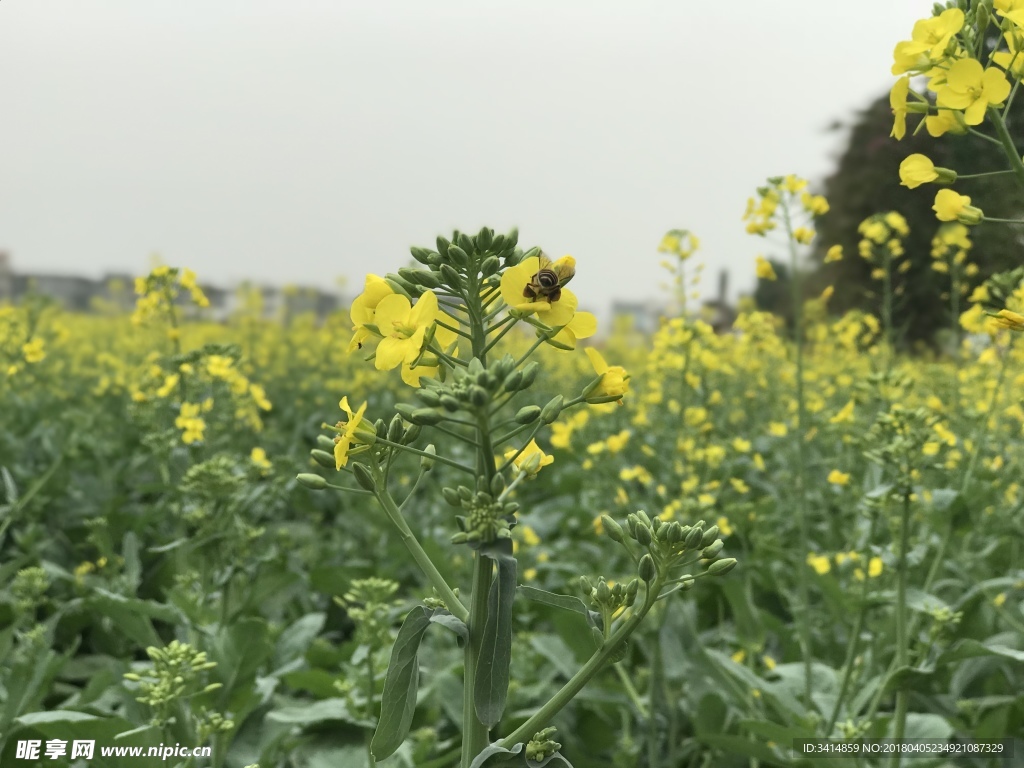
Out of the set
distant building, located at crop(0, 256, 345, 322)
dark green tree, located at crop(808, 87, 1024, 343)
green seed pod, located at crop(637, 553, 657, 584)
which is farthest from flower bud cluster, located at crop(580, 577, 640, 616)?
distant building, located at crop(0, 256, 345, 322)

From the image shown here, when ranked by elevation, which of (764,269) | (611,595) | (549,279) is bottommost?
(611,595)

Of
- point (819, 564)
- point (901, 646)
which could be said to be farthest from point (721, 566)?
point (819, 564)

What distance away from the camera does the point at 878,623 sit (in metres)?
2.29

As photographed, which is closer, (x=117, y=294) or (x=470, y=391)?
(x=470, y=391)

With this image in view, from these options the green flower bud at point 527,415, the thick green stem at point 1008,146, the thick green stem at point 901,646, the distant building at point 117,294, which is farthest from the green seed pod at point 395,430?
the distant building at point 117,294

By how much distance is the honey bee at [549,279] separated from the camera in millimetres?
850

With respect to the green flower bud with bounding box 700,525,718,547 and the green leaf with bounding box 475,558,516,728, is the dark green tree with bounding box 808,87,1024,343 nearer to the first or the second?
the green flower bud with bounding box 700,525,718,547

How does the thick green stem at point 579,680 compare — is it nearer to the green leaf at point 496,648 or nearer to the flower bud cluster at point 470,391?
the green leaf at point 496,648

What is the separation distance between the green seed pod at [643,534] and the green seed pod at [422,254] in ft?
1.24

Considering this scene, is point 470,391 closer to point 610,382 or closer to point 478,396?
point 478,396

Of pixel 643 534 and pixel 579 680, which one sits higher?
pixel 643 534

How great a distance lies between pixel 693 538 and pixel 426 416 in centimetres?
31

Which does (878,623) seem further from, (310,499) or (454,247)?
(310,499)

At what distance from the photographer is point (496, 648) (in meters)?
0.80
